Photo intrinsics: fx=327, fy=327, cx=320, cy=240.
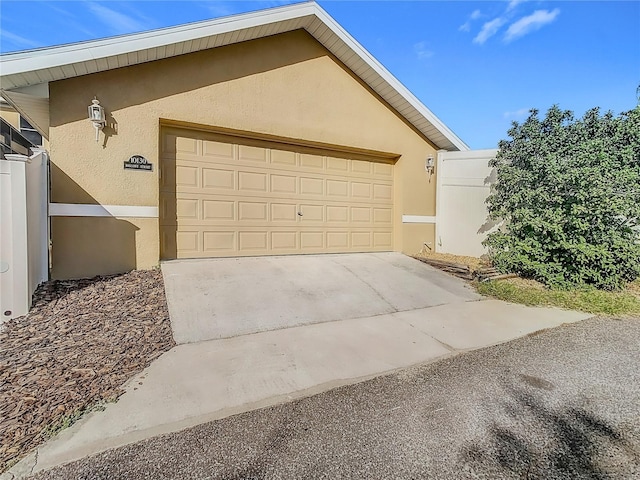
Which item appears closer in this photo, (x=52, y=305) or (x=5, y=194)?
(x=5, y=194)

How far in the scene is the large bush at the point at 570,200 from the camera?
6062 mm

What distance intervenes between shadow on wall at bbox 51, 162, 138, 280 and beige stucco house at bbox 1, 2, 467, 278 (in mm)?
17

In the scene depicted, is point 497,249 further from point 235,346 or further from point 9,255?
point 9,255

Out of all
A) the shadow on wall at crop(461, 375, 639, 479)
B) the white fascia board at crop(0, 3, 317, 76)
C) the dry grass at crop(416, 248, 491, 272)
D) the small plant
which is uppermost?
the white fascia board at crop(0, 3, 317, 76)

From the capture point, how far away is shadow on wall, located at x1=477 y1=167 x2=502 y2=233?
26.1 feet

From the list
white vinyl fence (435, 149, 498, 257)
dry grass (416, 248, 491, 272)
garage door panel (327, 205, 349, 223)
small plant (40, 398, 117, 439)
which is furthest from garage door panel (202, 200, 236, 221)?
white vinyl fence (435, 149, 498, 257)

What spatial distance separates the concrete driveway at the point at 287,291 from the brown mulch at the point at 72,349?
14.5 inches

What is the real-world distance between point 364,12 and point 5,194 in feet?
26.6

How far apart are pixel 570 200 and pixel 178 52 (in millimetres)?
7818

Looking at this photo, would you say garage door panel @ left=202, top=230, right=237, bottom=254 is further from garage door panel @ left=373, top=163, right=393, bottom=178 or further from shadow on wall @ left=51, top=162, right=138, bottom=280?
garage door panel @ left=373, top=163, right=393, bottom=178

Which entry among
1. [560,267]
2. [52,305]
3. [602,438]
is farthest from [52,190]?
[560,267]

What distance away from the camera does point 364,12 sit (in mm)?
8023

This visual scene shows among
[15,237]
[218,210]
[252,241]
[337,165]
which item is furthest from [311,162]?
[15,237]

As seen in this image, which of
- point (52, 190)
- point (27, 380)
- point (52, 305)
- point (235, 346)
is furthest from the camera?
point (52, 190)
